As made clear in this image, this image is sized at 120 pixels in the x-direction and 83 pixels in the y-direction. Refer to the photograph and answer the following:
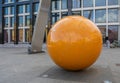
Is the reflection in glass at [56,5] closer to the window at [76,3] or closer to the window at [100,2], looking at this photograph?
the window at [76,3]

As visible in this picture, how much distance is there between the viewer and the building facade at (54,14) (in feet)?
127

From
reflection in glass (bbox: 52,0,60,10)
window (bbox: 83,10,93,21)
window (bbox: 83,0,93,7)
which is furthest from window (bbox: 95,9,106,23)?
reflection in glass (bbox: 52,0,60,10)

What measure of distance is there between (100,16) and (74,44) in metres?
32.7

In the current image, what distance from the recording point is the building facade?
127 feet

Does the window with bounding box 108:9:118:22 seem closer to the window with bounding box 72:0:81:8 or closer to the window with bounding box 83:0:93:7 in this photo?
the window with bounding box 83:0:93:7

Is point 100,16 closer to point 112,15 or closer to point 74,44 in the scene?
point 112,15

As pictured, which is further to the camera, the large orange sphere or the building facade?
the building facade

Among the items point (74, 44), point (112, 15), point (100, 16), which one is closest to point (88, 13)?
point (100, 16)

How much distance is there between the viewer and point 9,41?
5166 centimetres

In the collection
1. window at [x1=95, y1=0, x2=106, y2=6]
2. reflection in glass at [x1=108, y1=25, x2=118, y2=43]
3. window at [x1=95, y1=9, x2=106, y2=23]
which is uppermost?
window at [x1=95, y1=0, x2=106, y2=6]

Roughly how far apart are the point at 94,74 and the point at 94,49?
3.45 feet

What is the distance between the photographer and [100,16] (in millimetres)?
39750

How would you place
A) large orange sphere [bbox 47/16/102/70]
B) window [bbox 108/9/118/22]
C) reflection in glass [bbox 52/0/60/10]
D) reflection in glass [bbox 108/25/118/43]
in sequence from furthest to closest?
reflection in glass [bbox 52/0/60/10] < window [bbox 108/9/118/22] < reflection in glass [bbox 108/25/118/43] < large orange sphere [bbox 47/16/102/70]

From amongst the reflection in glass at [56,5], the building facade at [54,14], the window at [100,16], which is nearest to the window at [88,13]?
the building facade at [54,14]
